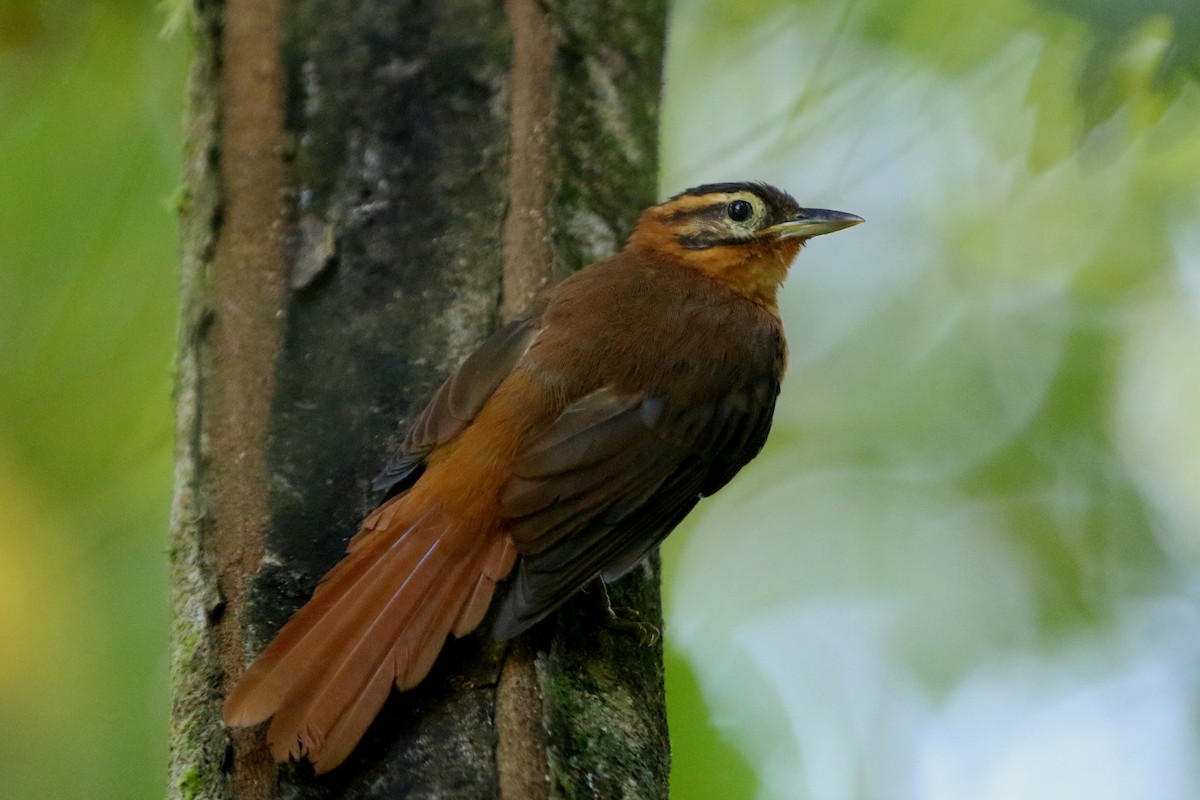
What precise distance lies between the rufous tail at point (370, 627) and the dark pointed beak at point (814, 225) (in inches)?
63.9

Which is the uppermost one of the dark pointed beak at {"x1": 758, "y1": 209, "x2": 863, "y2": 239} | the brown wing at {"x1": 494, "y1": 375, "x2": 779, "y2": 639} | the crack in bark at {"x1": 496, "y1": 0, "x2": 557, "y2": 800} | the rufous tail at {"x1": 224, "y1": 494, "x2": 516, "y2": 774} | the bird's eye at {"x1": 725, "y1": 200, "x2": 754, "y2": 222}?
the bird's eye at {"x1": 725, "y1": 200, "x2": 754, "y2": 222}

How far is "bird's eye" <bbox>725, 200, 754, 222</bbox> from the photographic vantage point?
3773 millimetres

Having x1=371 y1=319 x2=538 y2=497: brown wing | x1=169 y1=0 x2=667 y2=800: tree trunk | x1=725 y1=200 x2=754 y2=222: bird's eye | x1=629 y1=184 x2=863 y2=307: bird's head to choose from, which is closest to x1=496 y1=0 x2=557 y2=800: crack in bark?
x1=169 y1=0 x2=667 y2=800: tree trunk

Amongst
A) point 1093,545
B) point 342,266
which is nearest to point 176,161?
point 342,266

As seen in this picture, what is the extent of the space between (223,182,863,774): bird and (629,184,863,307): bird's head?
3cm

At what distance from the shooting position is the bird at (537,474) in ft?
7.20

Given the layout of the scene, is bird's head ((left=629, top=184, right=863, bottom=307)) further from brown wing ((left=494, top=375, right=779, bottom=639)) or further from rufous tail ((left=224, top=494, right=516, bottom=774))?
rufous tail ((left=224, top=494, right=516, bottom=774))

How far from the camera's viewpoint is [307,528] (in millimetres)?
2520

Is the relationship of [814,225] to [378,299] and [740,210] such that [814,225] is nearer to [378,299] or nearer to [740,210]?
[740,210]

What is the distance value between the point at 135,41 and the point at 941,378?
4046 mm

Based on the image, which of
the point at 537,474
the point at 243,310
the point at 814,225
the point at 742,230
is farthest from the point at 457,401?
the point at 814,225

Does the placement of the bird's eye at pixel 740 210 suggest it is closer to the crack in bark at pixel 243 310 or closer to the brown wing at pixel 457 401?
the brown wing at pixel 457 401

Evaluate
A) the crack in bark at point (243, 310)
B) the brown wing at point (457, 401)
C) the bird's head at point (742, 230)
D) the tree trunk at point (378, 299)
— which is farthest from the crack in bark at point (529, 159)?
the bird's head at point (742, 230)

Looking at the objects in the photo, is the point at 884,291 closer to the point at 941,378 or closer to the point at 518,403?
the point at 941,378
